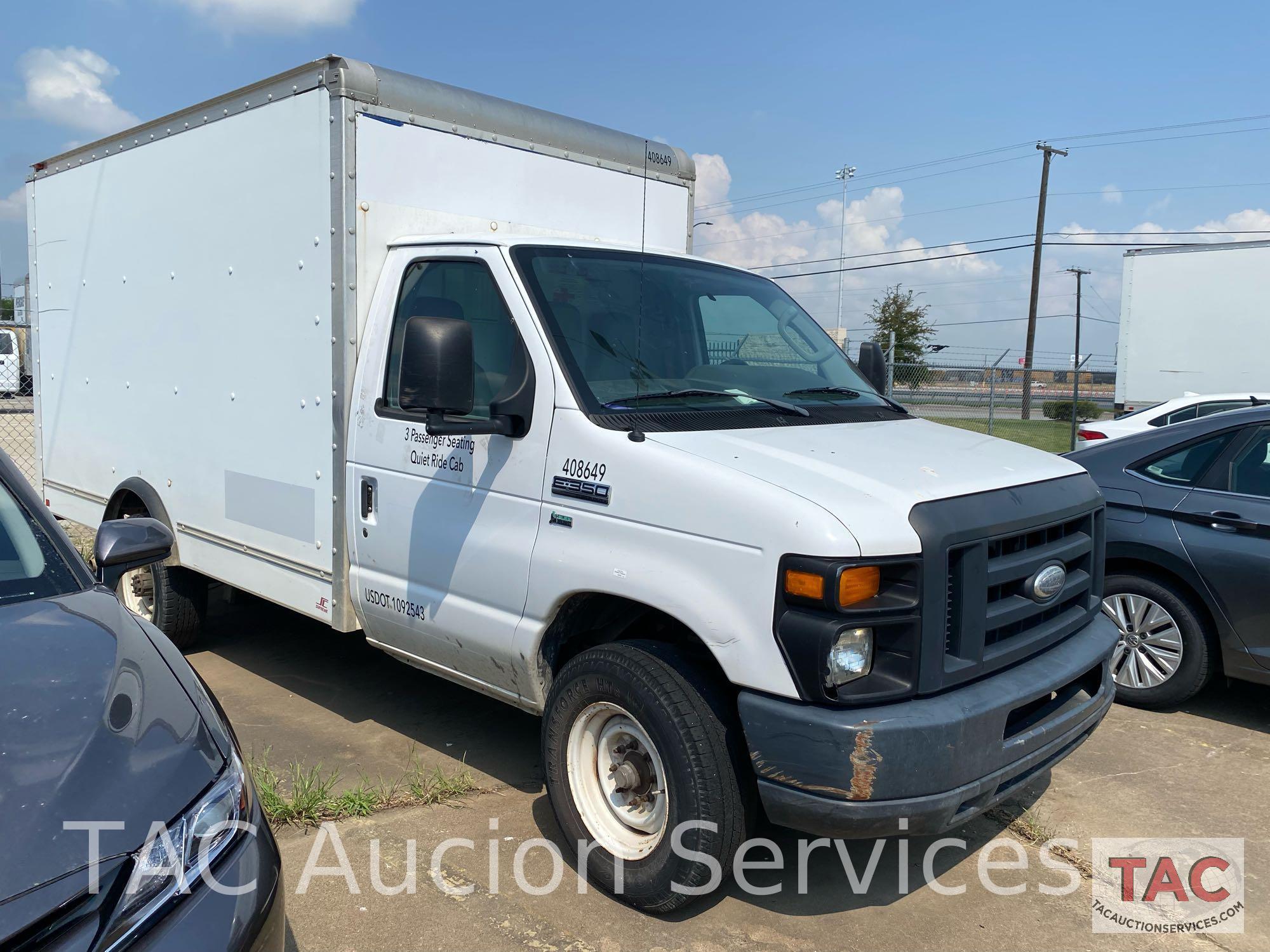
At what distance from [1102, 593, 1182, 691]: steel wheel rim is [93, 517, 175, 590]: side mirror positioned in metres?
4.54

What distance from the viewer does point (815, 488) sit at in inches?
117

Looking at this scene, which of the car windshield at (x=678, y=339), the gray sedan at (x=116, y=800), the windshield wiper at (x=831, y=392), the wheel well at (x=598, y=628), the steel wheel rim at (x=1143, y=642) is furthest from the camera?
the steel wheel rim at (x=1143, y=642)

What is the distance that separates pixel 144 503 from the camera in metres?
5.72

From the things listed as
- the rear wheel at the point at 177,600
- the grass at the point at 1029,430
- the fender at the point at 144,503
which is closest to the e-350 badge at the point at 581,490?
the fender at the point at 144,503

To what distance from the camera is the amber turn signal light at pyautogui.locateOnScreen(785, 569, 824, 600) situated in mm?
2783

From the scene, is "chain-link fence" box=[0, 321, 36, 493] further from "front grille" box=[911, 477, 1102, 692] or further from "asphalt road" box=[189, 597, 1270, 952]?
"front grille" box=[911, 477, 1102, 692]

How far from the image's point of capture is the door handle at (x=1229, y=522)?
4953mm

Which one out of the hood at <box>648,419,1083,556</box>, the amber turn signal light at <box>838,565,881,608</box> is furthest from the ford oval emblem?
the amber turn signal light at <box>838,565,881,608</box>

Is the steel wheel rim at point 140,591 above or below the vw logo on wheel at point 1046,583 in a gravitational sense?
below

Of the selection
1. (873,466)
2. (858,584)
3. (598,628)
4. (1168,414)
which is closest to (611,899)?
(598,628)

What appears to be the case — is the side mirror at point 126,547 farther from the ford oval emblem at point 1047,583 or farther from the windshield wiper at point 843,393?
the ford oval emblem at point 1047,583

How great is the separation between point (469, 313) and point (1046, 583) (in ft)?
7.84

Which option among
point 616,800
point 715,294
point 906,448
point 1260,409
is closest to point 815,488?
point 906,448

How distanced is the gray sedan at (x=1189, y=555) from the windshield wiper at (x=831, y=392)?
6.63 feet
